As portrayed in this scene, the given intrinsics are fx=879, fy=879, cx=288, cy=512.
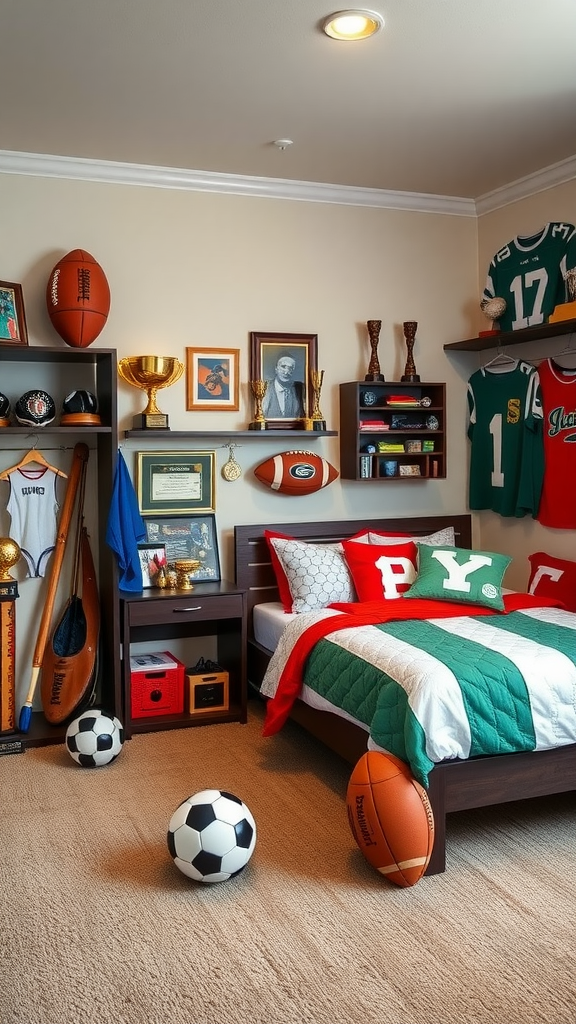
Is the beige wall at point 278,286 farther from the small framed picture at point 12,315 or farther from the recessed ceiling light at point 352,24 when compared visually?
the recessed ceiling light at point 352,24

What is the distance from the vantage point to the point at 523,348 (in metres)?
4.69

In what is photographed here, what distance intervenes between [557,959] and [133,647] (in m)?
2.66

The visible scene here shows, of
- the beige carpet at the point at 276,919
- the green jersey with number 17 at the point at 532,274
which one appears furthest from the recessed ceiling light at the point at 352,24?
the beige carpet at the point at 276,919

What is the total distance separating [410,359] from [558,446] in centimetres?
94

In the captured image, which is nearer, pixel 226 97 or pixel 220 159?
pixel 226 97

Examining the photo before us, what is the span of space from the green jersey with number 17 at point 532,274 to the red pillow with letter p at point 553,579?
1.17 meters

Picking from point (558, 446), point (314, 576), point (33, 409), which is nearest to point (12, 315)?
point (33, 409)

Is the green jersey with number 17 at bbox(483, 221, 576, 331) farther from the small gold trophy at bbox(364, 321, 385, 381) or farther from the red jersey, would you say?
the small gold trophy at bbox(364, 321, 385, 381)

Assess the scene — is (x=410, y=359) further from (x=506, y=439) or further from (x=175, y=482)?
(x=175, y=482)

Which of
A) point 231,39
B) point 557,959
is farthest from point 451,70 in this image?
point 557,959

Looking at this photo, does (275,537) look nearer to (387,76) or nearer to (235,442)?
(235,442)

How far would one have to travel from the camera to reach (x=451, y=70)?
3.23 meters

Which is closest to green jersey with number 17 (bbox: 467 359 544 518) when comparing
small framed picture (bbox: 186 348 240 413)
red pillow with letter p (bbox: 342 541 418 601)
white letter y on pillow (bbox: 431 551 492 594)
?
white letter y on pillow (bbox: 431 551 492 594)

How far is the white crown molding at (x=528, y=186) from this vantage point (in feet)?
14.0
